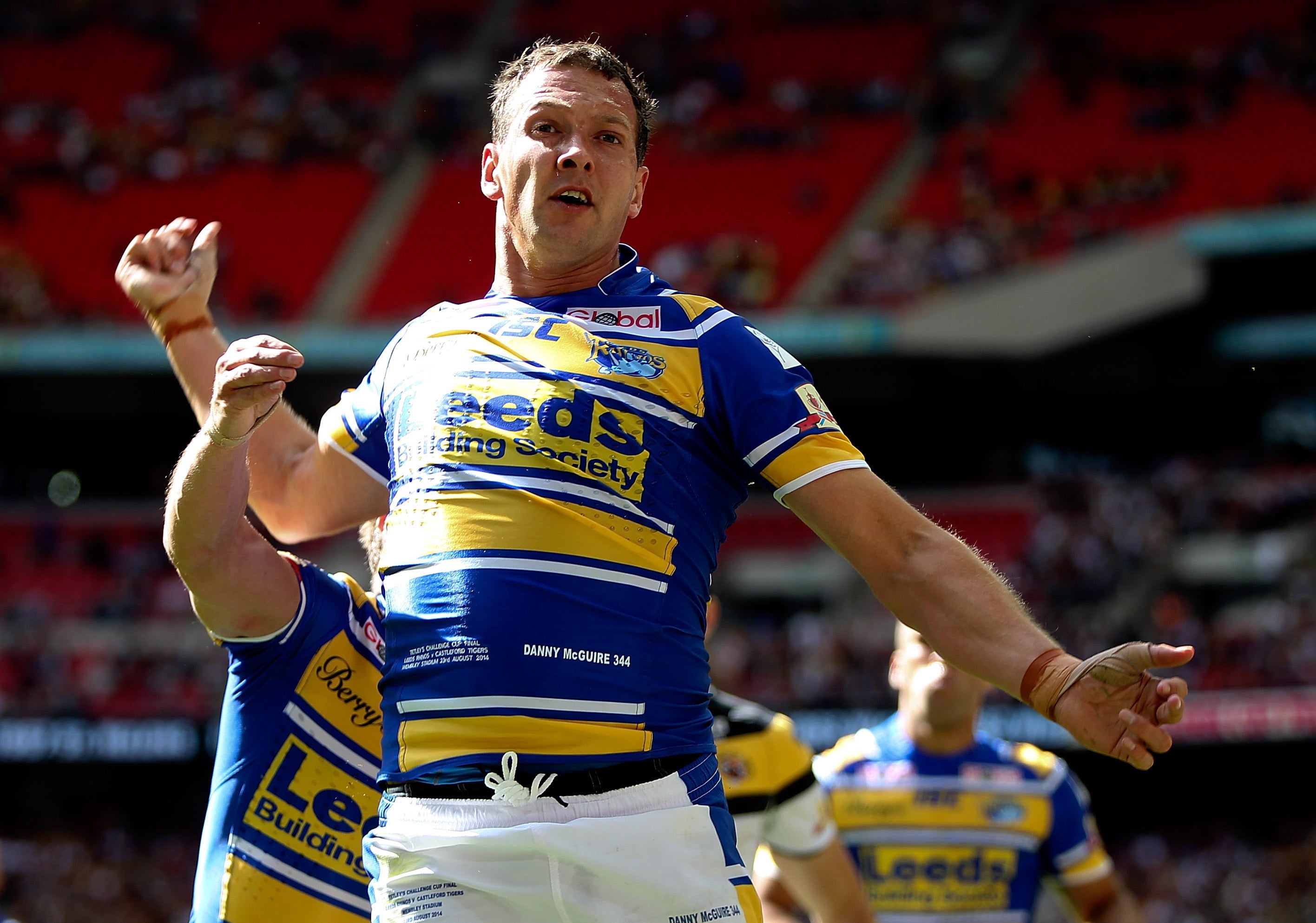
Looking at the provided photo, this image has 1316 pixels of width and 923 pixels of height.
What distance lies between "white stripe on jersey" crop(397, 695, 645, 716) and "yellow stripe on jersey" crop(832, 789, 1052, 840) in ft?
11.1

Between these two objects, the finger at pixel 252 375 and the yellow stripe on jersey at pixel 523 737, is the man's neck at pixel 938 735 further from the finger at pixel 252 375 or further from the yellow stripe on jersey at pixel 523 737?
the finger at pixel 252 375

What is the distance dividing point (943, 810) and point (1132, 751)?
3613 millimetres

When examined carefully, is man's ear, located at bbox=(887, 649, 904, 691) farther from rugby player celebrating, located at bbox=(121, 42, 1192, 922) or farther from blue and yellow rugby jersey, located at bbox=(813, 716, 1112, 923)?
rugby player celebrating, located at bbox=(121, 42, 1192, 922)

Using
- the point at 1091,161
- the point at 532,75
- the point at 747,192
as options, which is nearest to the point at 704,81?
the point at 747,192

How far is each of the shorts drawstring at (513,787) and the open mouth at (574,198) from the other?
106cm

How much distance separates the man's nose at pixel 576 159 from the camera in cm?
274

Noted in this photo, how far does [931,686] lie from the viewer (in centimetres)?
541

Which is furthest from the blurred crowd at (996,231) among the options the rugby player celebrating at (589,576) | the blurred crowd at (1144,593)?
the rugby player celebrating at (589,576)

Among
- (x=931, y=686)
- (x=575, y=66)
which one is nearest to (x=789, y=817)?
(x=931, y=686)

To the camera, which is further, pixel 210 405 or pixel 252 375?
pixel 210 405

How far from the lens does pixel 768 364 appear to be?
103 inches

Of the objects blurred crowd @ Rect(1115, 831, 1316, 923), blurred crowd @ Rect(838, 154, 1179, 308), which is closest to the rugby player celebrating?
blurred crowd @ Rect(1115, 831, 1316, 923)

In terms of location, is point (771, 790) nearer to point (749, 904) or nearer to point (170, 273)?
point (749, 904)

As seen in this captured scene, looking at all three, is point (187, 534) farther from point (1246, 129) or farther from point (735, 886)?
point (1246, 129)
